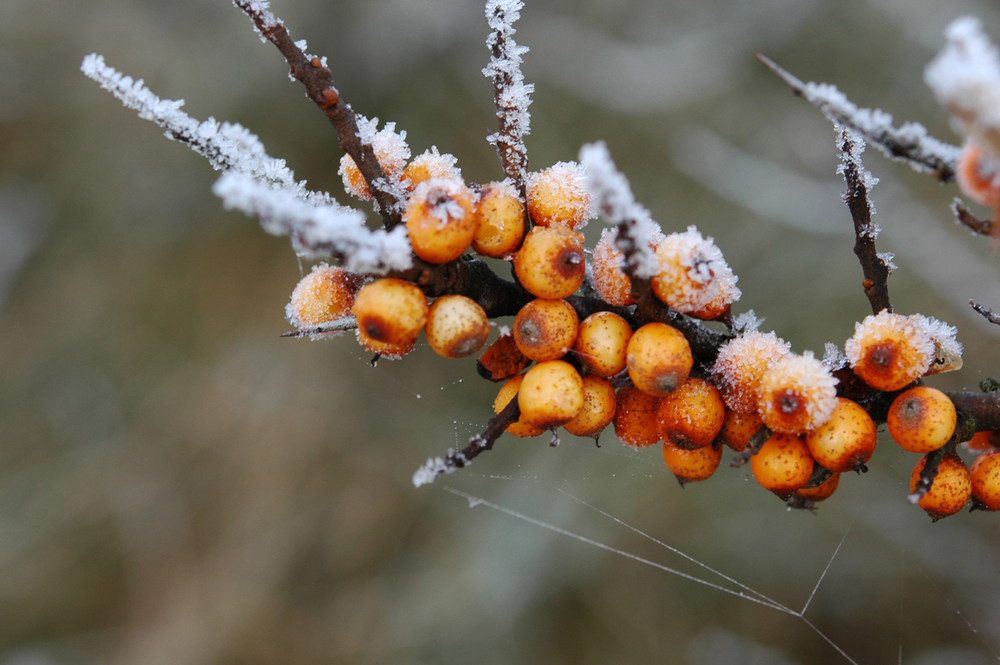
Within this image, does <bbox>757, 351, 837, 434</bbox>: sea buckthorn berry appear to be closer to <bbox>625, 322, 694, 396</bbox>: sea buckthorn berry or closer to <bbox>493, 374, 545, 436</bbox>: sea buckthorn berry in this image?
<bbox>625, 322, 694, 396</bbox>: sea buckthorn berry

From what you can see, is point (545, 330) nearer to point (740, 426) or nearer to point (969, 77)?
point (740, 426)

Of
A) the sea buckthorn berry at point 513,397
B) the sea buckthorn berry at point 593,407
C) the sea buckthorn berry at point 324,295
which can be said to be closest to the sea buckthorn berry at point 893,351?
the sea buckthorn berry at point 593,407

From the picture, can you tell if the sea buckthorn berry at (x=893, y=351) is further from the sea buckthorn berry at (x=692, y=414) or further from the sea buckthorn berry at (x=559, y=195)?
the sea buckthorn berry at (x=559, y=195)

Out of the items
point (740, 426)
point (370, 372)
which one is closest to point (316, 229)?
point (740, 426)

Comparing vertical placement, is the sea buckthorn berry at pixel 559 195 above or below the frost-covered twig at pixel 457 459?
above

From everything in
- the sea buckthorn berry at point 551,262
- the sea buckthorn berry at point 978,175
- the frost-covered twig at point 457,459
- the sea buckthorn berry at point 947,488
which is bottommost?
the frost-covered twig at point 457,459

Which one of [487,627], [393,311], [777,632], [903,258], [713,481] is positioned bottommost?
[487,627]

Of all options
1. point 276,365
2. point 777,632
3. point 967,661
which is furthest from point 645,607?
point 276,365

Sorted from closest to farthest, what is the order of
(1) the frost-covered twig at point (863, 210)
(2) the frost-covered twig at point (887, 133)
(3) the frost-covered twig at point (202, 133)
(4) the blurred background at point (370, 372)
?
1. (2) the frost-covered twig at point (887, 133)
2. (3) the frost-covered twig at point (202, 133)
3. (1) the frost-covered twig at point (863, 210)
4. (4) the blurred background at point (370, 372)

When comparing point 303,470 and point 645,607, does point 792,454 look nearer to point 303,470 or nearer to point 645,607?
point 645,607
